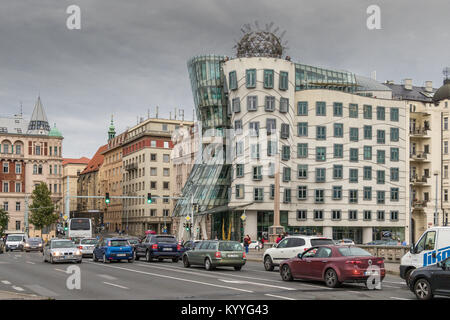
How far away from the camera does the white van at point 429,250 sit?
19812 millimetres

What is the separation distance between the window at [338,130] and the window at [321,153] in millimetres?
2360

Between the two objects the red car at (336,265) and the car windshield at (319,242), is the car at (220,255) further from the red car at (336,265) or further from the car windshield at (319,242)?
the red car at (336,265)

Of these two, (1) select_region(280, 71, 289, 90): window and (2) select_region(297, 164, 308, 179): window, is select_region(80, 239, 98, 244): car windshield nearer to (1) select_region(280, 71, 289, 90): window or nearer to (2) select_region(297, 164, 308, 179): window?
(1) select_region(280, 71, 289, 90): window

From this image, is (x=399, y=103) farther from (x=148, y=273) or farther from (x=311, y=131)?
(x=148, y=273)

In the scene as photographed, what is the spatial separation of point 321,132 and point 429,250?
59.5m

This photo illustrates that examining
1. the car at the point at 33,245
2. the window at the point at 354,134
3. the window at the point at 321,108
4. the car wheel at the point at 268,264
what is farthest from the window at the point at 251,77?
the car wheel at the point at 268,264

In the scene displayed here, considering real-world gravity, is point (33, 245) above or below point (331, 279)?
below

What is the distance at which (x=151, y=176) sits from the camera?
118000 millimetres

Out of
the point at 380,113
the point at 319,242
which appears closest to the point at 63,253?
the point at 319,242

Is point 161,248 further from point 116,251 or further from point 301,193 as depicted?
point 301,193

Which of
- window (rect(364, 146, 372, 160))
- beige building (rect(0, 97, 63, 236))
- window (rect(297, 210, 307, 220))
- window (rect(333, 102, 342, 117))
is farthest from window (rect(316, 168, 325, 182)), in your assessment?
beige building (rect(0, 97, 63, 236))

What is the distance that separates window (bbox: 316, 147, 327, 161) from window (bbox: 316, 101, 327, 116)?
4387mm
